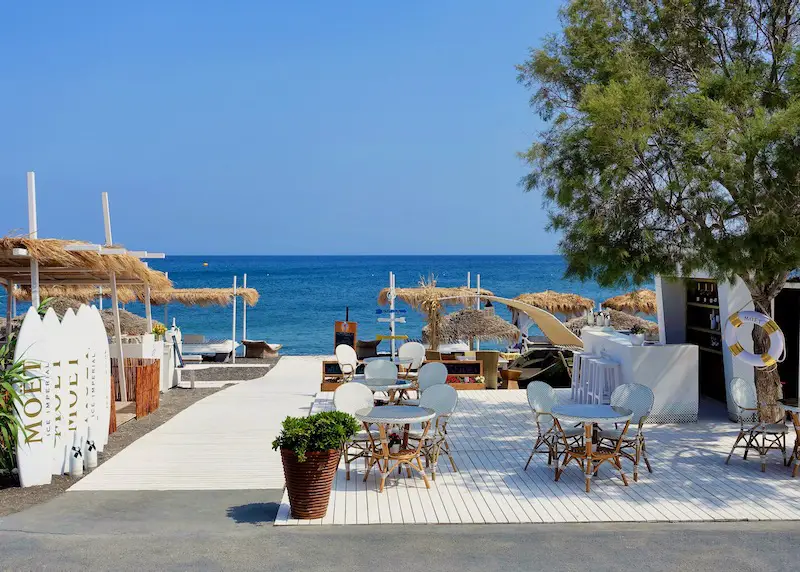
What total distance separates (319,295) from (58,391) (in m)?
61.1

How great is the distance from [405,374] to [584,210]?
4.97 m

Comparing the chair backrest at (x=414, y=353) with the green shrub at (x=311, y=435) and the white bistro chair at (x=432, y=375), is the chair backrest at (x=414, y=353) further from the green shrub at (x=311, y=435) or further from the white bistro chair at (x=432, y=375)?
the green shrub at (x=311, y=435)

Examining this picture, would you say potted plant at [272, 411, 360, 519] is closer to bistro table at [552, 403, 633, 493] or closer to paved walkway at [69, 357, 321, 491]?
paved walkway at [69, 357, 321, 491]

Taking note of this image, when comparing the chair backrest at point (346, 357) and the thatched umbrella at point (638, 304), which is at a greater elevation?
the thatched umbrella at point (638, 304)

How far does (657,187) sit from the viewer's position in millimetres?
8523

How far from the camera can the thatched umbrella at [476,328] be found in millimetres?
16656

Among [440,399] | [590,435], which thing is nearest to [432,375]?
[440,399]

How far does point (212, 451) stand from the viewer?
28.0 feet

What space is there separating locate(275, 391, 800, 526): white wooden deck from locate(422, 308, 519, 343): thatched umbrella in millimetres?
7785

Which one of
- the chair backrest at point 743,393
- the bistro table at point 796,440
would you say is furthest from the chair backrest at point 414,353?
the bistro table at point 796,440

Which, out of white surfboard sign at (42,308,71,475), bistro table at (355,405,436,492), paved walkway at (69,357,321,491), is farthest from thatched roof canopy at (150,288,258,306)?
bistro table at (355,405,436,492)

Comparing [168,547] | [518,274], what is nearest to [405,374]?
[168,547]

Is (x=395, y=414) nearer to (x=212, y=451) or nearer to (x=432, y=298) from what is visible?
(x=212, y=451)

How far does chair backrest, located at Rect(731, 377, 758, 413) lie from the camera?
803cm
